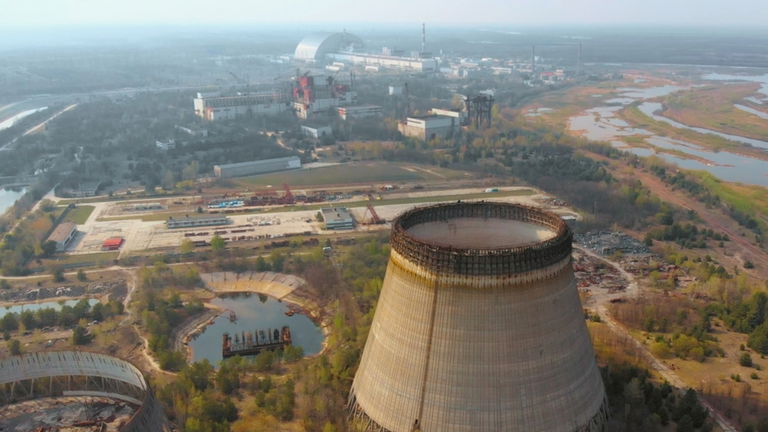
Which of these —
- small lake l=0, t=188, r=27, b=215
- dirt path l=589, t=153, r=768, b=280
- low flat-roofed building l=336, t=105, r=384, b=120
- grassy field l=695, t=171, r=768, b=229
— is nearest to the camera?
dirt path l=589, t=153, r=768, b=280

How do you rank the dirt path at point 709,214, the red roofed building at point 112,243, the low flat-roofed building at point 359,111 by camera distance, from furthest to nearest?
1. the low flat-roofed building at point 359,111
2. the red roofed building at point 112,243
3. the dirt path at point 709,214

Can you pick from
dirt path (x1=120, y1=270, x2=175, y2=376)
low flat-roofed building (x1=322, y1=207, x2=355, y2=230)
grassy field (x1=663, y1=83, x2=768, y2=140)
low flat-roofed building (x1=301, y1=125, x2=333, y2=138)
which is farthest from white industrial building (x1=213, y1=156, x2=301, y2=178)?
grassy field (x1=663, y1=83, x2=768, y2=140)

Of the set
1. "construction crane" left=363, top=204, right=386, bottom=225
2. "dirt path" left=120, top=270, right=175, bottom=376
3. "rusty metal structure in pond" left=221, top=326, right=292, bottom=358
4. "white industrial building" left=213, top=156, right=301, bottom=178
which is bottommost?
"rusty metal structure in pond" left=221, top=326, right=292, bottom=358

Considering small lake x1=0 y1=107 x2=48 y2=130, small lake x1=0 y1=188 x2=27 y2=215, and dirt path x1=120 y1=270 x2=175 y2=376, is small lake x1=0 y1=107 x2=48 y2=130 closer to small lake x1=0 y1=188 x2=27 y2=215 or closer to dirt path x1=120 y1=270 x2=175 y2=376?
small lake x1=0 y1=188 x2=27 y2=215

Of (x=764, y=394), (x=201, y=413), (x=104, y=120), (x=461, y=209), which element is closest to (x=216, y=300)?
(x=201, y=413)

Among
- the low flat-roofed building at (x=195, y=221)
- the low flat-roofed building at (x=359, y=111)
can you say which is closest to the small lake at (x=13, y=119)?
the low flat-roofed building at (x=359, y=111)

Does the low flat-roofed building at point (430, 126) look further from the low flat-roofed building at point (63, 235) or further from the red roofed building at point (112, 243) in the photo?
the low flat-roofed building at point (63, 235)
